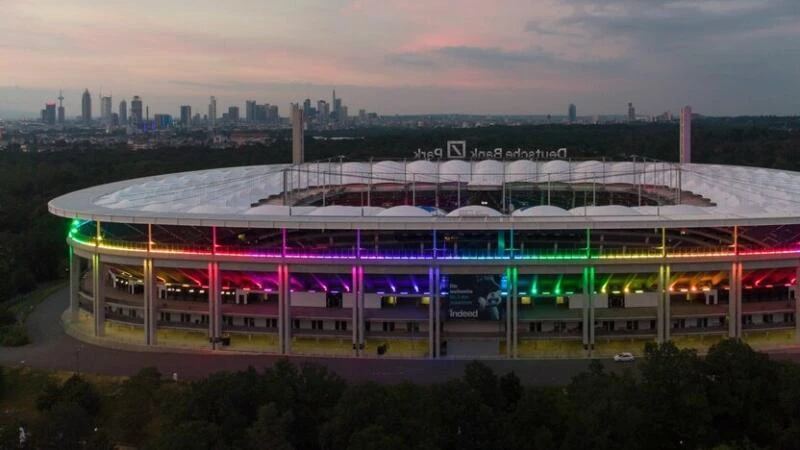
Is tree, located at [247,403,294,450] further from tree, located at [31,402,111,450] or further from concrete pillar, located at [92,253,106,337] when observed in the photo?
concrete pillar, located at [92,253,106,337]

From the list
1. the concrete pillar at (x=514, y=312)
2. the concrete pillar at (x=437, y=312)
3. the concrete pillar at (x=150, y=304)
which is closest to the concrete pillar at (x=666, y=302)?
the concrete pillar at (x=514, y=312)

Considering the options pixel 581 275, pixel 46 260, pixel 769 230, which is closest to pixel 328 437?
pixel 581 275

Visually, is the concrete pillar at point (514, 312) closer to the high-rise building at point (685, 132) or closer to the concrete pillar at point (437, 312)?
the concrete pillar at point (437, 312)

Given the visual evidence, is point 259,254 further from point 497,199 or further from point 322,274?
point 497,199

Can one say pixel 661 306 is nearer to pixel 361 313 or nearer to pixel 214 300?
pixel 361 313

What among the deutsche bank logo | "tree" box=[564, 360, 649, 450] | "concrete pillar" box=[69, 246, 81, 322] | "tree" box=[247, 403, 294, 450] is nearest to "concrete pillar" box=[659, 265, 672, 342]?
"tree" box=[564, 360, 649, 450]
